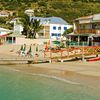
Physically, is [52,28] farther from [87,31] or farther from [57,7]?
[57,7]

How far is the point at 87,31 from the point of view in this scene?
69.1m

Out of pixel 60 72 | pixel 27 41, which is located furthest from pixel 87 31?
pixel 60 72

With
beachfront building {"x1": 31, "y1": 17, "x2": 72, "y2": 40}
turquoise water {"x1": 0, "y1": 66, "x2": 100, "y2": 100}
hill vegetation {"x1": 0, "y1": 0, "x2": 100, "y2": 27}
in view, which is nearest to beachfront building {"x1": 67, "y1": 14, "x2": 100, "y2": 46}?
beachfront building {"x1": 31, "y1": 17, "x2": 72, "y2": 40}

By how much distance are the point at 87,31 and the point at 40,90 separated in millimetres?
44970

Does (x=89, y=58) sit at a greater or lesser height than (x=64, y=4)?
lesser

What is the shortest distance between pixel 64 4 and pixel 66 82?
138372mm

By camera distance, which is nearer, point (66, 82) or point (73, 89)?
point (73, 89)

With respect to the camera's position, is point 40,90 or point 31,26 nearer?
point 40,90

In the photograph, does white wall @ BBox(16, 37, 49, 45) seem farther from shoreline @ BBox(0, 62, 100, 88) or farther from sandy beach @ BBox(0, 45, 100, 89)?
shoreline @ BBox(0, 62, 100, 88)

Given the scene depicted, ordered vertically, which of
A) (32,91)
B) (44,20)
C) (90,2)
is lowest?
(32,91)

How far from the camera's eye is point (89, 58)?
4328cm

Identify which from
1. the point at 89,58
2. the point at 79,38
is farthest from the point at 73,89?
the point at 79,38

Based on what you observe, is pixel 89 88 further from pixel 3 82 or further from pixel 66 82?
pixel 3 82

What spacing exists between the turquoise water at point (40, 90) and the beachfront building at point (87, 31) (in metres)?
34.7
